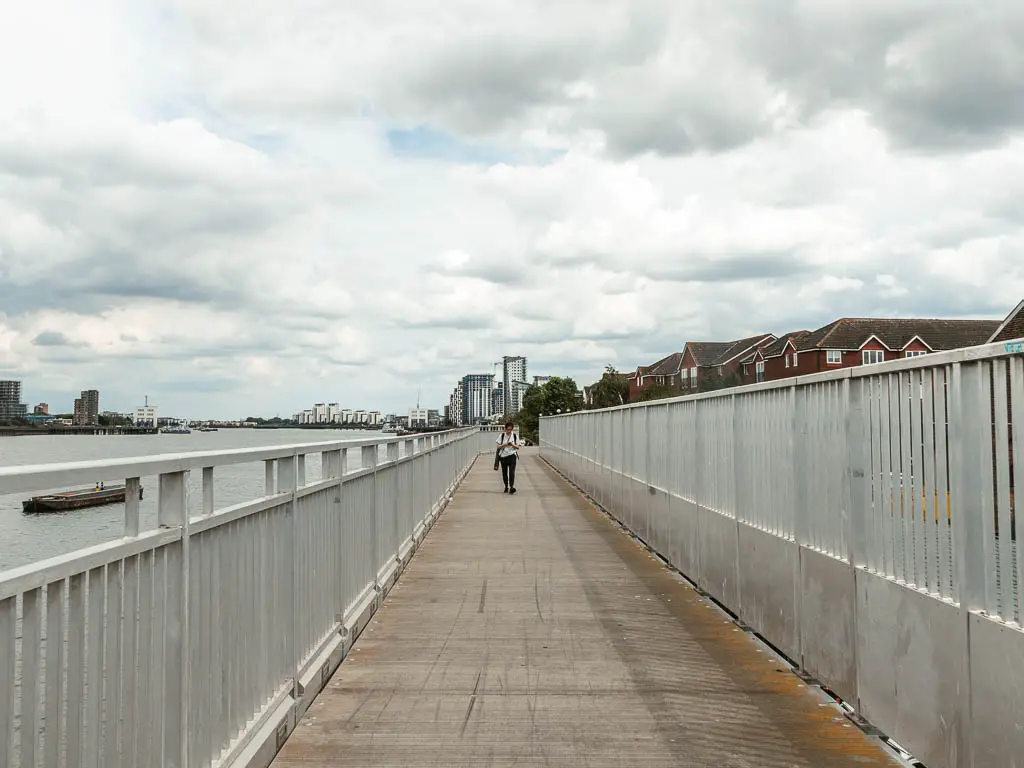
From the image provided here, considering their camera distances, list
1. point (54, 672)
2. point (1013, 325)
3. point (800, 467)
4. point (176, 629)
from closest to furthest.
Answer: point (54, 672), point (176, 629), point (800, 467), point (1013, 325)

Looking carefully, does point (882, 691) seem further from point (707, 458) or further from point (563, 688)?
point (707, 458)

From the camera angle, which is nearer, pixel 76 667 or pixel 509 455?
pixel 76 667

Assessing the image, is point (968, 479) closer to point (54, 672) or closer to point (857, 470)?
point (857, 470)

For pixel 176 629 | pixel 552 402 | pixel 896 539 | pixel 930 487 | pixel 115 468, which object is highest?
pixel 552 402

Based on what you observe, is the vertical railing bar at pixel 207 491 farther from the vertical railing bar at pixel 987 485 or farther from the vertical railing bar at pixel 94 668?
the vertical railing bar at pixel 987 485

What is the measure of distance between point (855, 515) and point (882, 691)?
41.4 inches

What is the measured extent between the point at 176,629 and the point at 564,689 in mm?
3410

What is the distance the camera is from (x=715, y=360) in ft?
412

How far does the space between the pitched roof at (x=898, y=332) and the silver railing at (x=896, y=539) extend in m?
80.8

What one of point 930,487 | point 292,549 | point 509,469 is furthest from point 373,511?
point 509,469

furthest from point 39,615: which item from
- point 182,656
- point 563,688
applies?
point 563,688

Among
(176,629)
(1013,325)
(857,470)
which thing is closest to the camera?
(176,629)

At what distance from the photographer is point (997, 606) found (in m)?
4.27

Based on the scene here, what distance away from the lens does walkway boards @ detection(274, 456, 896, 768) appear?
5.24 metres
